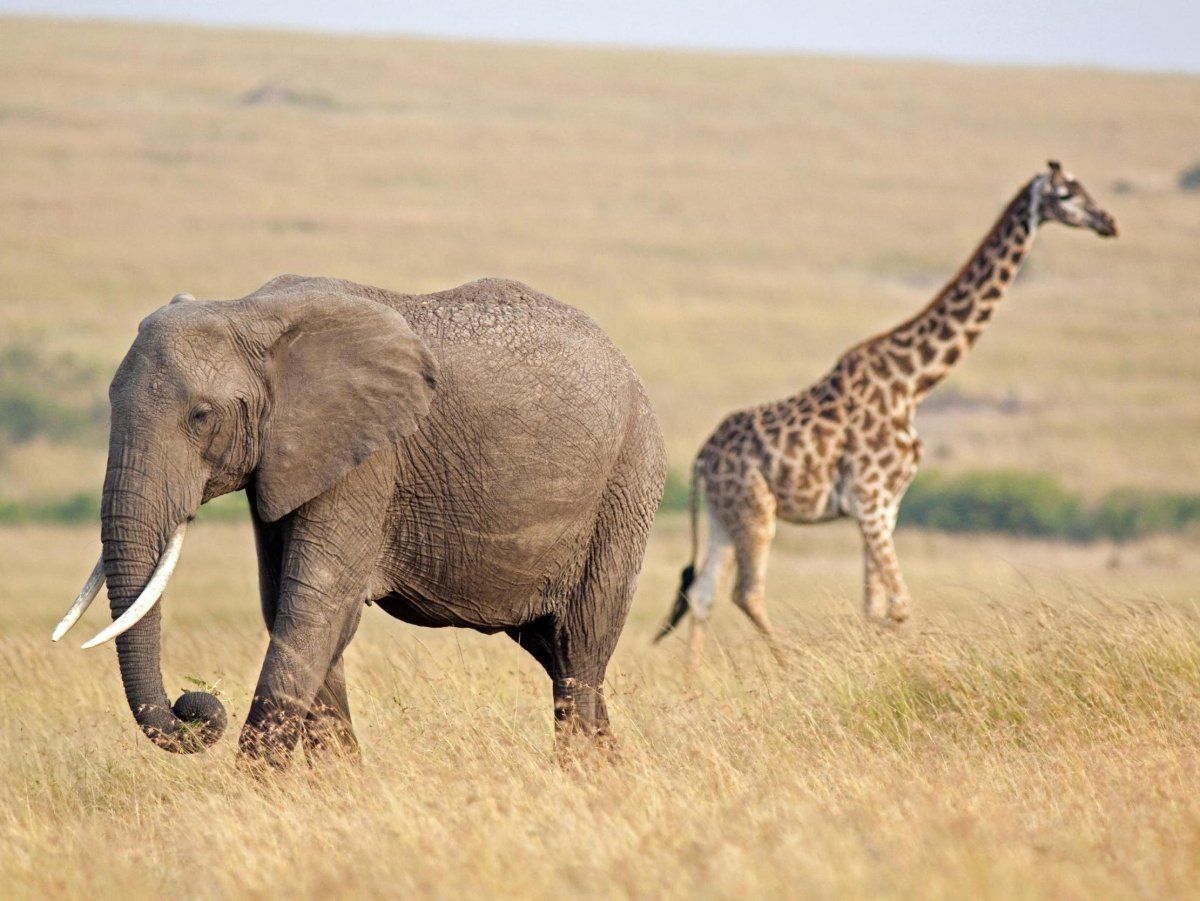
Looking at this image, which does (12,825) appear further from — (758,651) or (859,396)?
(859,396)

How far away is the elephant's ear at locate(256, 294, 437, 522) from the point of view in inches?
293

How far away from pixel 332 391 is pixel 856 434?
612cm

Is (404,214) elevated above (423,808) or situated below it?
below

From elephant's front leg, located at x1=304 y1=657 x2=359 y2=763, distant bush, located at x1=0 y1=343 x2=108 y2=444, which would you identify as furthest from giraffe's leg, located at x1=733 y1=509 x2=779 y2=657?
distant bush, located at x1=0 y1=343 x2=108 y2=444

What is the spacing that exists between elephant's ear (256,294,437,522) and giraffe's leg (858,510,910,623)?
203 inches

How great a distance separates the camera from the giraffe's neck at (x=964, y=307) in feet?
43.8

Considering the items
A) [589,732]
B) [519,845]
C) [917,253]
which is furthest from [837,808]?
[917,253]

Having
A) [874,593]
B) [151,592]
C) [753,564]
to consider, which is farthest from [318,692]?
[753,564]

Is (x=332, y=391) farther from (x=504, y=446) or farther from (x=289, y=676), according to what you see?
(x=289, y=676)

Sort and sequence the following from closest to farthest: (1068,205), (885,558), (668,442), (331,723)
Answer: (331,723), (885,558), (1068,205), (668,442)

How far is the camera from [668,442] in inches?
1458

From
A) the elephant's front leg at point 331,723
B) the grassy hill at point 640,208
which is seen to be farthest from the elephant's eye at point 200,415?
the grassy hill at point 640,208

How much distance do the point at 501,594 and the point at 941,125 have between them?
86.5 m

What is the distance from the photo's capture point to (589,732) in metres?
8.37
